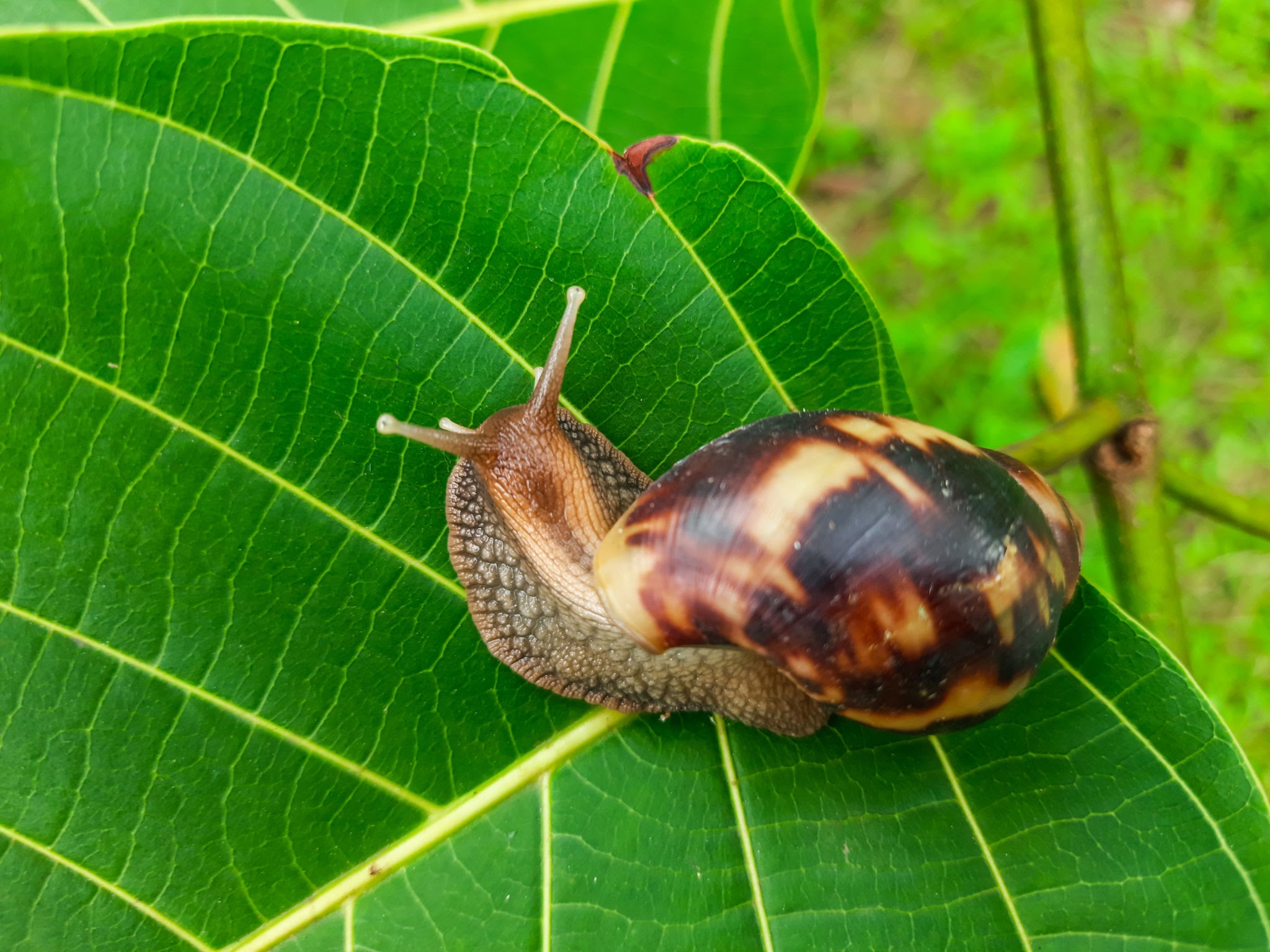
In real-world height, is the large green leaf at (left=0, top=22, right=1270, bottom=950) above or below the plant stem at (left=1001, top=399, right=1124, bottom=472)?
below

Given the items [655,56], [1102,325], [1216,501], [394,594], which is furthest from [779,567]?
[655,56]

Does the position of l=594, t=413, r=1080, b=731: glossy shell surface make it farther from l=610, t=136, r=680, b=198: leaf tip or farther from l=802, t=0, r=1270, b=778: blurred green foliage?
l=802, t=0, r=1270, b=778: blurred green foliage

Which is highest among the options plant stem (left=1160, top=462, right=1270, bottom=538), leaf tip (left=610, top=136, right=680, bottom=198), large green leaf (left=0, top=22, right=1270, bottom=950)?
leaf tip (left=610, top=136, right=680, bottom=198)

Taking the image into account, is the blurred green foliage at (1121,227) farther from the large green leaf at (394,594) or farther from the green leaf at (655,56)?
the large green leaf at (394,594)

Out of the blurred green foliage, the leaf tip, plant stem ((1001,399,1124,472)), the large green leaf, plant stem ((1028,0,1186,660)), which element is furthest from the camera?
the blurred green foliage

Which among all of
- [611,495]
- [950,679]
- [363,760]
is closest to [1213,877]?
[950,679]

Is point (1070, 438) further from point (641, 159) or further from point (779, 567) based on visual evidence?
point (641, 159)

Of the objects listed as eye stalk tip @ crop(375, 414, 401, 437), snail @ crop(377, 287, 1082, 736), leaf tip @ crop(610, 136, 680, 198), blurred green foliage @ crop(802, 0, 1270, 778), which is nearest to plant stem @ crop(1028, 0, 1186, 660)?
snail @ crop(377, 287, 1082, 736)
